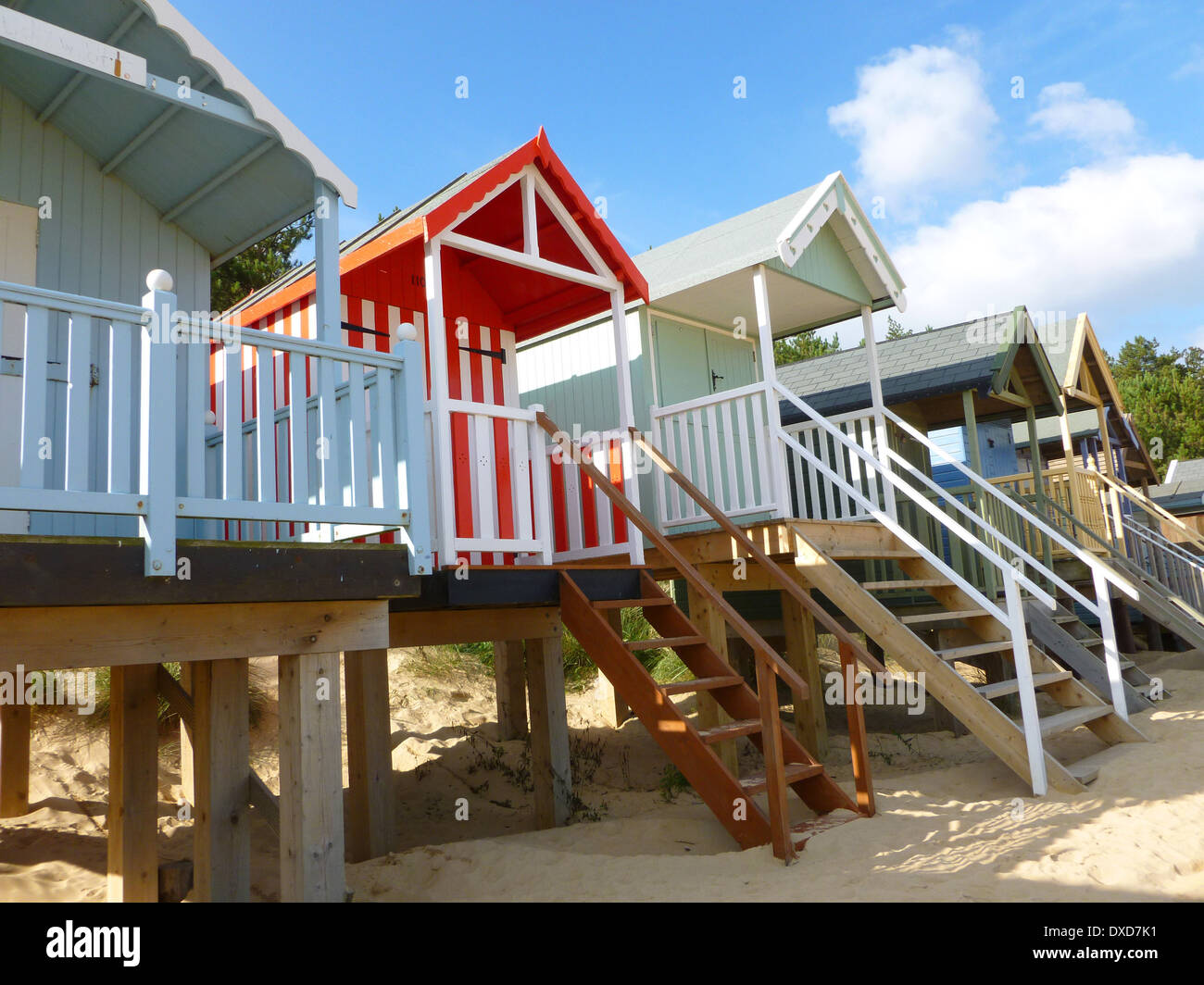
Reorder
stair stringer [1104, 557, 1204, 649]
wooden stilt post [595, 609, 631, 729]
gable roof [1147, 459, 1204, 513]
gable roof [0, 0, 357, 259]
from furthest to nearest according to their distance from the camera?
gable roof [1147, 459, 1204, 513], wooden stilt post [595, 609, 631, 729], stair stringer [1104, 557, 1204, 649], gable roof [0, 0, 357, 259]

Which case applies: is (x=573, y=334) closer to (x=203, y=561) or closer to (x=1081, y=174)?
(x=203, y=561)

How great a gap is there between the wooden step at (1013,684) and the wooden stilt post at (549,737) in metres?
3.00

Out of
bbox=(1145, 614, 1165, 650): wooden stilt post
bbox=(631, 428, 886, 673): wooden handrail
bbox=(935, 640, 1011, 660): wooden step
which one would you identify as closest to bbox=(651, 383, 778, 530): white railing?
bbox=(631, 428, 886, 673): wooden handrail

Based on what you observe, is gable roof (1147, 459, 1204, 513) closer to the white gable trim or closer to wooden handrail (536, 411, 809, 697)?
the white gable trim

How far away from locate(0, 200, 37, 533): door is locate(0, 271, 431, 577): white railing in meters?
0.23

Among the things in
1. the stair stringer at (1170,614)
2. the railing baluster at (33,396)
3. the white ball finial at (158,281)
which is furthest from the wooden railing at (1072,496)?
the railing baluster at (33,396)

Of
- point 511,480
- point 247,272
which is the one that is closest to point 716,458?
point 511,480

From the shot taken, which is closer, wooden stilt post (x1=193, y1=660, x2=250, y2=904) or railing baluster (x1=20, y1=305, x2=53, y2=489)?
railing baluster (x1=20, y1=305, x2=53, y2=489)

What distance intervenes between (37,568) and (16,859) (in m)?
4.61

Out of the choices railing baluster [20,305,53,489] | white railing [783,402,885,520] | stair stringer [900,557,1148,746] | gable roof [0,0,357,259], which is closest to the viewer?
railing baluster [20,305,53,489]

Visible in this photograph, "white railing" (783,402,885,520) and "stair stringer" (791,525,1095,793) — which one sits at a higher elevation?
"white railing" (783,402,885,520)

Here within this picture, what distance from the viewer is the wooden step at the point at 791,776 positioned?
503 centimetres

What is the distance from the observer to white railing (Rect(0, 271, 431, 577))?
10.8 ft

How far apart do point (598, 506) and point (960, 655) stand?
291cm
